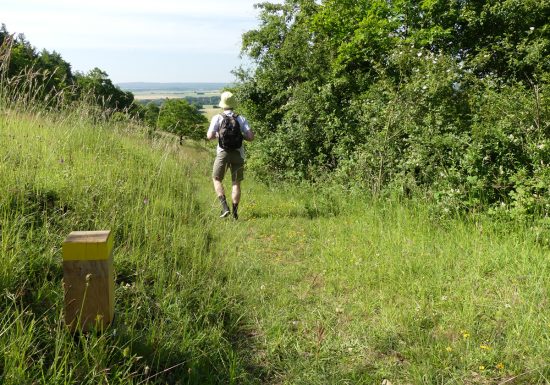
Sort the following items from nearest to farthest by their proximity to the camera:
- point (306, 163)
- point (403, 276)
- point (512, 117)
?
point (403, 276), point (512, 117), point (306, 163)

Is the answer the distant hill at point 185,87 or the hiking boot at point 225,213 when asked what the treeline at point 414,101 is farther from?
the distant hill at point 185,87

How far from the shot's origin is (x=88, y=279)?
1862mm

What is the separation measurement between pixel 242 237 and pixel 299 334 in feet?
7.23

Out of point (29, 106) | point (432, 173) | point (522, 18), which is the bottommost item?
point (432, 173)

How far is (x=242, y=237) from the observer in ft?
16.3

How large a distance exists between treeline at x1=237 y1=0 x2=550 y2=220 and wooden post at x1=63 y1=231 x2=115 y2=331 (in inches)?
160

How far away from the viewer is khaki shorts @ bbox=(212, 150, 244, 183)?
6.14 m

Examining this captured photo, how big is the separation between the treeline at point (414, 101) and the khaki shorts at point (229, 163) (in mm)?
1984

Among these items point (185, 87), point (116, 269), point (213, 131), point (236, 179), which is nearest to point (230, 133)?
point (213, 131)

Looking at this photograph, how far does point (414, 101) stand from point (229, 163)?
3.18 meters

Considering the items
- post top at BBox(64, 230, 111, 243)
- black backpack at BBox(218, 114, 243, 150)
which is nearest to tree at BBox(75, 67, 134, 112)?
black backpack at BBox(218, 114, 243, 150)

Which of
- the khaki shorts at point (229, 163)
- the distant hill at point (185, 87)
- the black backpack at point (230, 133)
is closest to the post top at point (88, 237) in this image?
the black backpack at point (230, 133)

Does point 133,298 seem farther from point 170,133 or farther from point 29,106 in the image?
→ point 170,133

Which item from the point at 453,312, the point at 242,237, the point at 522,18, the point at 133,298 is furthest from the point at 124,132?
the point at 522,18
